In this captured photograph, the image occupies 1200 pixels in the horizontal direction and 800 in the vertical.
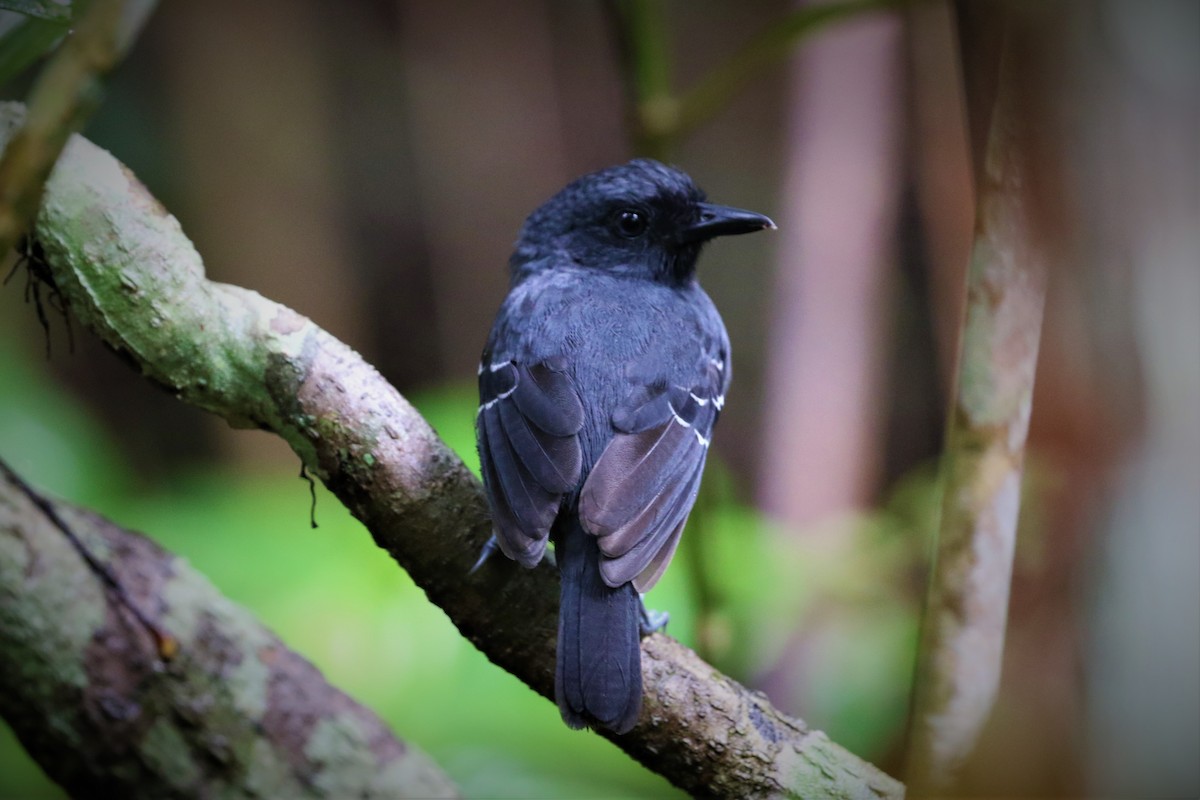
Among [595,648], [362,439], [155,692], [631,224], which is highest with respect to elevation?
[631,224]

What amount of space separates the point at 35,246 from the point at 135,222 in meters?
0.18

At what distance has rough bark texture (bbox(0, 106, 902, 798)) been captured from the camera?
1993mm

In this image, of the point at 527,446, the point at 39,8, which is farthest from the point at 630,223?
the point at 39,8

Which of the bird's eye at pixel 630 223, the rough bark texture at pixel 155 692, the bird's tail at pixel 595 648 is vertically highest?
the bird's eye at pixel 630 223

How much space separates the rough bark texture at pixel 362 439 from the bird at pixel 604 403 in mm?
110

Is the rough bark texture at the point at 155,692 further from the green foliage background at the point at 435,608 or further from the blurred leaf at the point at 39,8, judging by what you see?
the green foliage background at the point at 435,608

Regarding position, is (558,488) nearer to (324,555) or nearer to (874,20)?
(324,555)

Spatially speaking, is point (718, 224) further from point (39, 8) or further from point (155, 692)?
point (155, 692)

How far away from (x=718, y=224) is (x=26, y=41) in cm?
174

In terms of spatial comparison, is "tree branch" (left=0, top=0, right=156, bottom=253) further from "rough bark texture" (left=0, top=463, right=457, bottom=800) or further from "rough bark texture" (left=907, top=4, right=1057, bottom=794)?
"rough bark texture" (left=907, top=4, right=1057, bottom=794)

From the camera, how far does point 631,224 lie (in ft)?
9.89

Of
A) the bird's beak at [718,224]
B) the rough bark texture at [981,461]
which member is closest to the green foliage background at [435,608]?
the bird's beak at [718,224]

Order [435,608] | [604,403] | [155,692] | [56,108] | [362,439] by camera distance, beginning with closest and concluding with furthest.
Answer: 1. [56,108]
2. [155,692]
3. [362,439]
4. [604,403]
5. [435,608]

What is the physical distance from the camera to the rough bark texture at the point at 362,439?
78.5 inches
